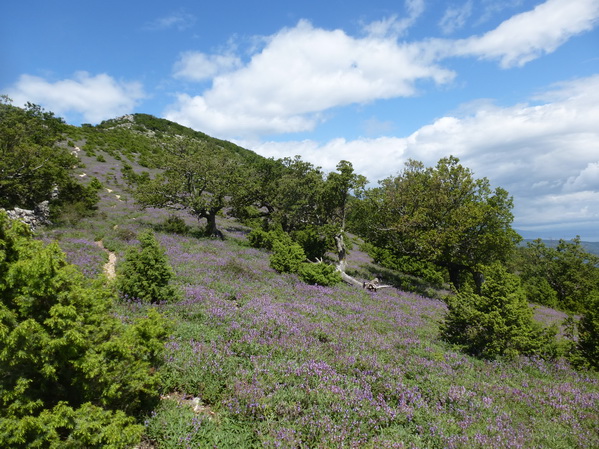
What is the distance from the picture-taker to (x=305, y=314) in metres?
11.2

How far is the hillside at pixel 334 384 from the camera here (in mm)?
5227

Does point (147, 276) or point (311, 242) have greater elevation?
point (311, 242)

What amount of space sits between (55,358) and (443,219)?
2363 cm

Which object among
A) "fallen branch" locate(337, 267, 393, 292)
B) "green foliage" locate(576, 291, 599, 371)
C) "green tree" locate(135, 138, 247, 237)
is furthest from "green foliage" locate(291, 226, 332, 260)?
"green foliage" locate(576, 291, 599, 371)

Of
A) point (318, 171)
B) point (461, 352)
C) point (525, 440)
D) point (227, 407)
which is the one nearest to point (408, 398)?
point (525, 440)

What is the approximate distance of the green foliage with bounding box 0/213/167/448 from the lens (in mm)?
3709

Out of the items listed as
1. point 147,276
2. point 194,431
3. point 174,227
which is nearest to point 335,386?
point 194,431

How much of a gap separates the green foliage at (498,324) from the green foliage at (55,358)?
10.5 meters

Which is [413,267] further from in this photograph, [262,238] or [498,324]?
[498,324]

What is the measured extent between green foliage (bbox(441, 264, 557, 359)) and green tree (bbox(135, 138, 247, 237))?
2086 centimetres

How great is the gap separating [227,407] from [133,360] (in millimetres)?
2041

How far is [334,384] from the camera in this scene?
658cm

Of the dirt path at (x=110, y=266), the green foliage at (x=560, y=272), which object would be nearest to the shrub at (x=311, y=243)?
the dirt path at (x=110, y=266)

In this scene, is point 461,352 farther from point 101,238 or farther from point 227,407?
point 101,238
